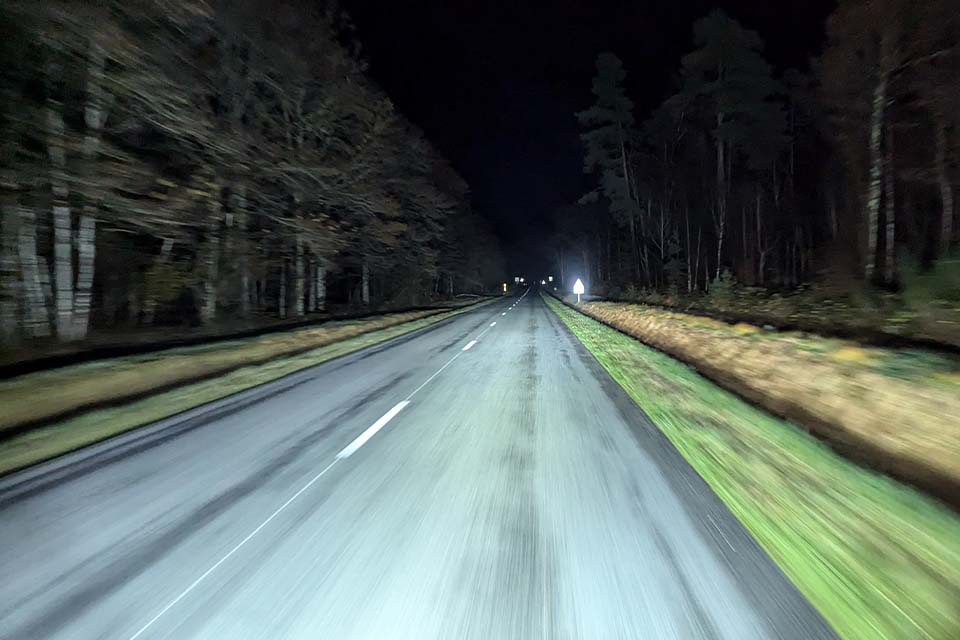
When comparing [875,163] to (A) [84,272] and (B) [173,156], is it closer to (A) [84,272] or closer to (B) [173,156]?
(B) [173,156]

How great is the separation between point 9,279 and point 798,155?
1997 inches

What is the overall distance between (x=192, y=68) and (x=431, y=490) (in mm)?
13094

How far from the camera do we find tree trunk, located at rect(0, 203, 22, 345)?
12031mm

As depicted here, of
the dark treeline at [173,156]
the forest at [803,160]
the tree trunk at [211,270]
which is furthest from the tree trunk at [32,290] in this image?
the forest at [803,160]

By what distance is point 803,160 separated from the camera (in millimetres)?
46719

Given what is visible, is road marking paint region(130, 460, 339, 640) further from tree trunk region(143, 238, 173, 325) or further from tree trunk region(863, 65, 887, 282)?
tree trunk region(143, 238, 173, 325)

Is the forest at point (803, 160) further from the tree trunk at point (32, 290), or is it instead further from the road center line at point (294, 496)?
the tree trunk at point (32, 290)

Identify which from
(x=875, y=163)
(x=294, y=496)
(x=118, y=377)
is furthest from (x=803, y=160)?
(x=294, y=496)

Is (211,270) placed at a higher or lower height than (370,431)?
higher

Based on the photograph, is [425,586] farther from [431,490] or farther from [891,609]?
[891,609]

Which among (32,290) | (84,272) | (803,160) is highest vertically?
(803,160)

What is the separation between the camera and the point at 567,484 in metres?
5.16

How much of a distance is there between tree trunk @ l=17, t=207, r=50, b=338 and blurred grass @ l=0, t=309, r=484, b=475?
11.2 ft

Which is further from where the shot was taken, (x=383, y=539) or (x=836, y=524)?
(x=836, y=524)
